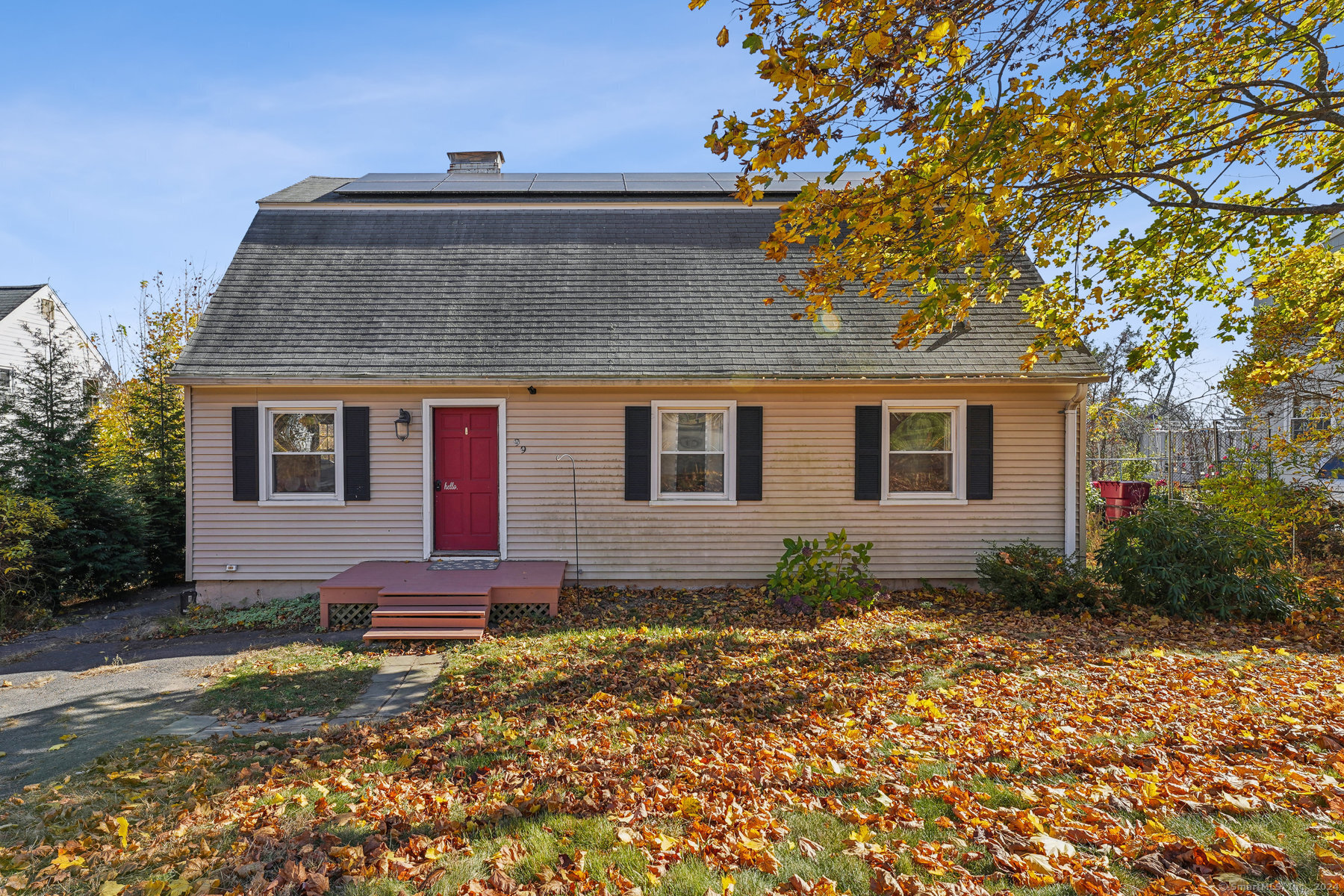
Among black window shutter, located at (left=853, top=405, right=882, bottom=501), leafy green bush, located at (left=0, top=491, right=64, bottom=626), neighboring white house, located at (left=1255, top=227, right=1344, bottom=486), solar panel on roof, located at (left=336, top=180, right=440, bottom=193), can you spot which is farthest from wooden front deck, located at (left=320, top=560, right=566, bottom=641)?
neighboring white house, located at (left=1255, top=227, right=1344, bottom=486)

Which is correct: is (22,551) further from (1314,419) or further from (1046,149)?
(1314,419)

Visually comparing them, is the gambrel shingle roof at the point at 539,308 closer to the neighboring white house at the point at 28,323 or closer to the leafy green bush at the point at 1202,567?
the leafy green bush at the point at 1202,567

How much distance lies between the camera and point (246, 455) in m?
8.75

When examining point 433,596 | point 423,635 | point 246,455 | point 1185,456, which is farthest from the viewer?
point 1185,456

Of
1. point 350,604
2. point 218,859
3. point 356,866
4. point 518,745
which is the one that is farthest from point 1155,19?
point 350,604

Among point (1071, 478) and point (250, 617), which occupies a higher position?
point (1071, 478)

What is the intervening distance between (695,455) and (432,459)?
362cm

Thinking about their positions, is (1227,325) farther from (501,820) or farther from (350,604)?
(350,604)

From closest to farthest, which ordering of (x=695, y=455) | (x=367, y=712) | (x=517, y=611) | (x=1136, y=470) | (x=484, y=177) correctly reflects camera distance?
1. (x=367, y=712)
2. (x=517, y=611)
3. (x=695, y=455)
4. (x=484, y=177)
5. (x=1136, y=470)

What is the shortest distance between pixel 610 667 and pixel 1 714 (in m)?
4.79

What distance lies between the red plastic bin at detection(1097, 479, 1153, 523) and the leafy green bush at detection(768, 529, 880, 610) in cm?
644

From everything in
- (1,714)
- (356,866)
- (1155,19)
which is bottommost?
(1,714)

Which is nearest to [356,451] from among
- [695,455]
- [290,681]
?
[290,681]

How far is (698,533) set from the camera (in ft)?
30.0
